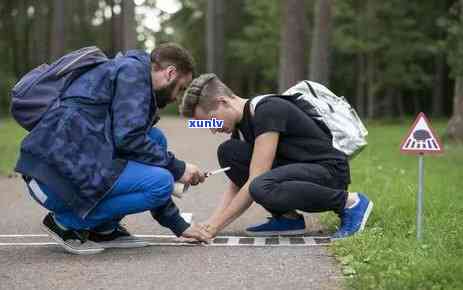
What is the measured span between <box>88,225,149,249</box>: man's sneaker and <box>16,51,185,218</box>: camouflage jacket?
58 centimetres

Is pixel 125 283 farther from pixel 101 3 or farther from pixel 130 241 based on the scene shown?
pixel 101 3

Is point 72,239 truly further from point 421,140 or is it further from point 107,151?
point 421,140

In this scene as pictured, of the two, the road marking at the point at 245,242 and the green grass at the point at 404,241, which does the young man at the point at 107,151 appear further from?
the green grass at the point at 404,241

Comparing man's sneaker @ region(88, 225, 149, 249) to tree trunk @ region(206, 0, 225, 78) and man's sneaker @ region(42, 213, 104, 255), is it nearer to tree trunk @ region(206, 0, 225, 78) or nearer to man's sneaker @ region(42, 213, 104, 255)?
man's sneaker @ region(42, 213, 104, 255)

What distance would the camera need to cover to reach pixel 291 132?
17.6 feet

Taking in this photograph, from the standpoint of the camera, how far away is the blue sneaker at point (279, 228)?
19.1 feet

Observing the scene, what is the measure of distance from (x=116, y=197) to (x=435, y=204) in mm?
3185

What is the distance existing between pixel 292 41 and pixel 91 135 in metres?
18.5

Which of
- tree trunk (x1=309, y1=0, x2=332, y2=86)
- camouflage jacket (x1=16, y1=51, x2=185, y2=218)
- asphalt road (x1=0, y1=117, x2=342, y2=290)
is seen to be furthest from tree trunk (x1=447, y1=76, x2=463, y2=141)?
camouflage jacket (x1=16, y1=51, x2=185, y2=218)

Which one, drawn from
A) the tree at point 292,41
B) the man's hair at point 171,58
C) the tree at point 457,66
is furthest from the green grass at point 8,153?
the tree at point 457,66

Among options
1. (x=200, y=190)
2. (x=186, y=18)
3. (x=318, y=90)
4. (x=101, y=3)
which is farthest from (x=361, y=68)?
(x=318, y=90)

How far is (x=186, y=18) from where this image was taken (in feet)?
184

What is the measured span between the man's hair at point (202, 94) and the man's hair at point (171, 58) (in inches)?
5.8

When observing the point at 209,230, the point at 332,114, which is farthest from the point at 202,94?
the point at 332,114
